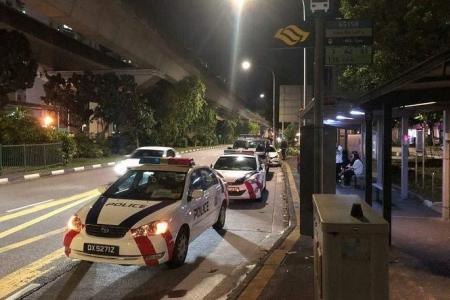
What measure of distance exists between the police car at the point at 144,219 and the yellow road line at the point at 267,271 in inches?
51.4

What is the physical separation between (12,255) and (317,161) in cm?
516

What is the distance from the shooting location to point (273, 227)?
10914mm

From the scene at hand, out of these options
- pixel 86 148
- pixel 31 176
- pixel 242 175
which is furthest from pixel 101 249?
pixel 86 148

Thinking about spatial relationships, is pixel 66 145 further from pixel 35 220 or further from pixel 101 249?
pixel 101 249

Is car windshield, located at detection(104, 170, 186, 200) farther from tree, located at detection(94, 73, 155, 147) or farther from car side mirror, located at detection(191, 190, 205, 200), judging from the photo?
tree, located at detection(94, 73, 155, 147)

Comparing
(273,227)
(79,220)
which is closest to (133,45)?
(273,227)

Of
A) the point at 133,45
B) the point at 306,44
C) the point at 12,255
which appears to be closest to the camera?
the point at 12,255

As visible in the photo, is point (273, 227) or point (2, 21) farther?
point (2, 21)

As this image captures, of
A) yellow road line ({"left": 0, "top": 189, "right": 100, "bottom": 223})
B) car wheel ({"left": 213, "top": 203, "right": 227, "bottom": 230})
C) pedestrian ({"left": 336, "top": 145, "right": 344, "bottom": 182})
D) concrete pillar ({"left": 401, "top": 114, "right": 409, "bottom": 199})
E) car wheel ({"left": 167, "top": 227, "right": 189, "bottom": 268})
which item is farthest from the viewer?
pedestrian ({"left": 336, "top": 145, "right": 344, "bottom": 182})

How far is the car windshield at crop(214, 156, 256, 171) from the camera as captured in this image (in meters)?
15.7

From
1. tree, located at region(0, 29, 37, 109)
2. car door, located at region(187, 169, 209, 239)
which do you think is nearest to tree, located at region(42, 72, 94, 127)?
tree, located at region(0, 29, 37, 109)

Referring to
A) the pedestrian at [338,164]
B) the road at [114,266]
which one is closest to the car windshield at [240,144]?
the pedestrian at [338,164]

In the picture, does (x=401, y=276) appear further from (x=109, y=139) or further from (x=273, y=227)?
(x=109, y=139)

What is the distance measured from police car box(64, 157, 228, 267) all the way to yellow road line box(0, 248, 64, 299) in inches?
22.7
